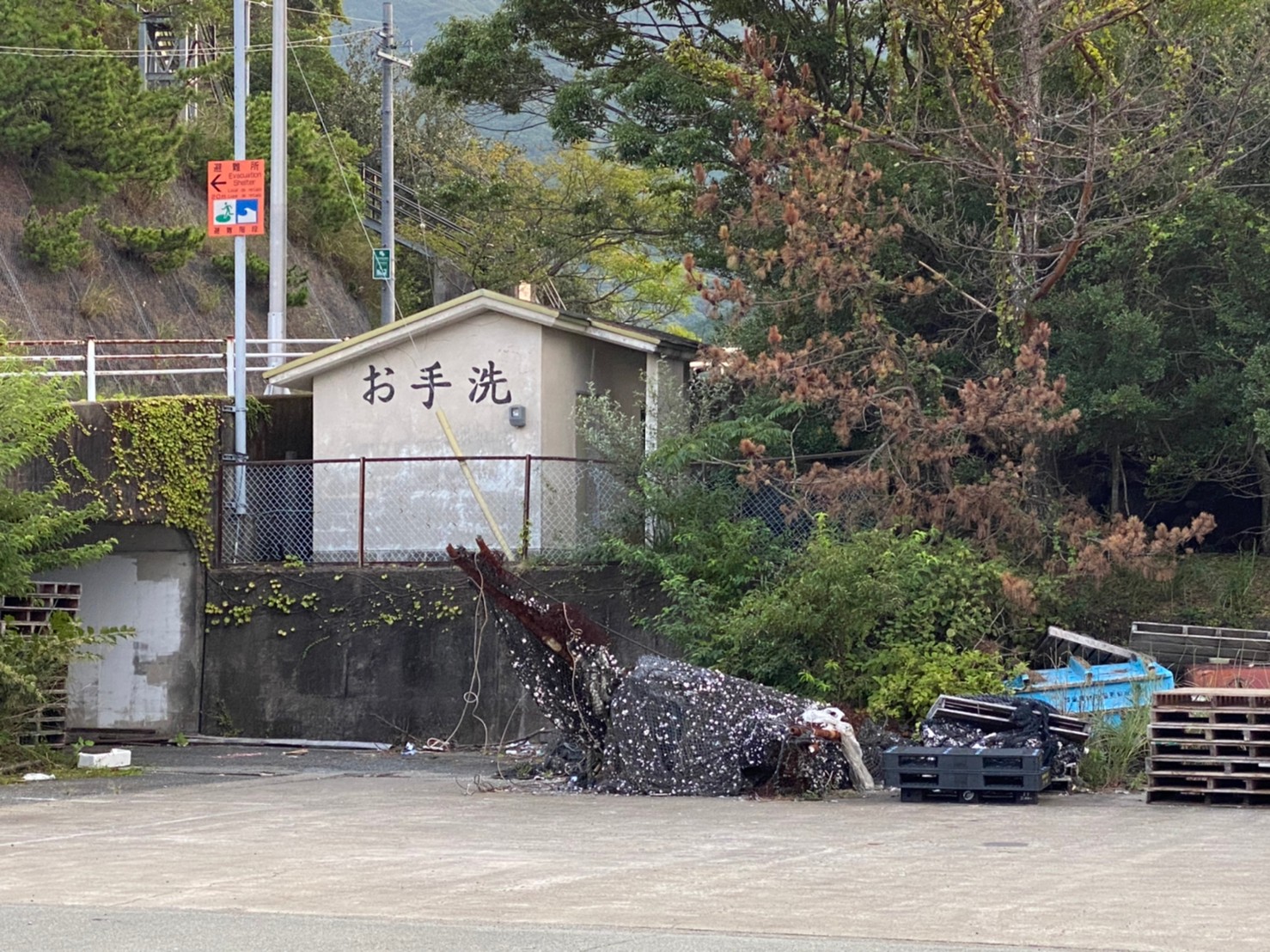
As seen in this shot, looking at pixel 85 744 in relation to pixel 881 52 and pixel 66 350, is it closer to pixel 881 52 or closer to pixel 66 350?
pixel 881 52

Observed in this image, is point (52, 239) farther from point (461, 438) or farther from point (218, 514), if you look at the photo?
point (461, 438)

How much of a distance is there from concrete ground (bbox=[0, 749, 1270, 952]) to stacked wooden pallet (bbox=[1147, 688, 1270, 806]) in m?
0.30

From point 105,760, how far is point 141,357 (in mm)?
8287

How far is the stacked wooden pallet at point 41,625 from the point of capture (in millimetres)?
18266

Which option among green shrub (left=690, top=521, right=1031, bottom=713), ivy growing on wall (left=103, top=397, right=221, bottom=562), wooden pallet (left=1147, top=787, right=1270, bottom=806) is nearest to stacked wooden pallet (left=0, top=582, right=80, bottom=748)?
ivy growing on wall (left=103, top=397, right=221, bottom=562)

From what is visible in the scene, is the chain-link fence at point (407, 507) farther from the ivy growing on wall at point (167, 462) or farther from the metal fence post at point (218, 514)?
→ the ivy growing on wall at point (167, 462)

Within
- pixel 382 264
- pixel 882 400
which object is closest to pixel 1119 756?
pixel 882 400

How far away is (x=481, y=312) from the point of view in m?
21.7

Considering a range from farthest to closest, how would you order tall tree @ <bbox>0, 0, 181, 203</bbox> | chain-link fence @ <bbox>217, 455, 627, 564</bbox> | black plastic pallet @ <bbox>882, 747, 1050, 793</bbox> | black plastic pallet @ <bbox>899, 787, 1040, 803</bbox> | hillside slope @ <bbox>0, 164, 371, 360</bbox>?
1. hillside slope @ <bbox>0, 164, 371, 360</bbox>
2. tall tree @ <bbox>0, 0, 181, 203</bbox>
3. chain-link fence @ <bbox>217, 455, 627, 564</bbox>
4. black plastic pallet @ <bbox>899, 787, 1040, 803</bbox>
5. black plastic pallet @ <bbox>882, 747, 1050, 793</bbox>

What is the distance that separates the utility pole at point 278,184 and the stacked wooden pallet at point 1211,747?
572 inches

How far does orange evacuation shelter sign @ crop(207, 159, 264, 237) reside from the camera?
2236 centimetres

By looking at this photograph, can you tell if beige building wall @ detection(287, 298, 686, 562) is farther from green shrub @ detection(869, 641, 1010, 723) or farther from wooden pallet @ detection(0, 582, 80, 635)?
green shrub @ detection(869, 641, 1010, 723)

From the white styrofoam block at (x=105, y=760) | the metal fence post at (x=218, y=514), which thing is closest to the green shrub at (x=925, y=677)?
the white styrofoam block at (x=105, y=760)

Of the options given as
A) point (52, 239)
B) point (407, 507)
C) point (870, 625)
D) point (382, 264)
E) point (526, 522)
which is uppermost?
point (52, 239)
